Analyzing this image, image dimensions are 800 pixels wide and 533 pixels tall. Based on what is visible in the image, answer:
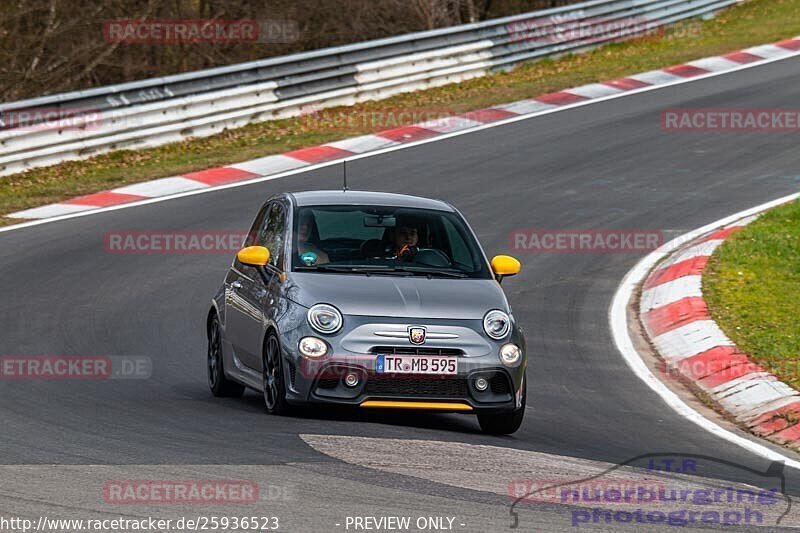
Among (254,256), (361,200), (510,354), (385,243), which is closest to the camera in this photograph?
(510,354)

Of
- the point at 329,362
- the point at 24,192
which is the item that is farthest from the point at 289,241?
the point at 24,192

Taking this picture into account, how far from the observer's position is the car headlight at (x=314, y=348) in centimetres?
874

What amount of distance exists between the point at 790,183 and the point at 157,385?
1078cm

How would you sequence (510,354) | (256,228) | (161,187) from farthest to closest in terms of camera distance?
(161,187)
(256,228)
(510,354)

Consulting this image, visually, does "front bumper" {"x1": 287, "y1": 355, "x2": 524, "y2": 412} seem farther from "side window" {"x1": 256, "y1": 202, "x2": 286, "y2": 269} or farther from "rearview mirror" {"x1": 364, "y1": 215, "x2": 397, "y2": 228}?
"rearview mirror" {"x1": 364, "y1": 215, "x2": 397, "y2": 228}

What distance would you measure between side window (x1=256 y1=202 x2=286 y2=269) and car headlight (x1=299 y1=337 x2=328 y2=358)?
1035 millimetres

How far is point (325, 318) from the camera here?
881cm

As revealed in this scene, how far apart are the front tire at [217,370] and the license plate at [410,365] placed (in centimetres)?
187

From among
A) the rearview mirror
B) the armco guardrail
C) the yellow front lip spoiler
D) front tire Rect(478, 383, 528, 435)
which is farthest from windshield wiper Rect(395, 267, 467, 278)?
the armco guardrail

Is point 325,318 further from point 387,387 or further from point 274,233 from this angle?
point 274,233

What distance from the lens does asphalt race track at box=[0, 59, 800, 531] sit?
7.16m

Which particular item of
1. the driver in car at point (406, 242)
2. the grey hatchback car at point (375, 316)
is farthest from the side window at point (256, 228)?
the driver in car at point (406, 242)

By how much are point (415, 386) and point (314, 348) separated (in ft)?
2.15

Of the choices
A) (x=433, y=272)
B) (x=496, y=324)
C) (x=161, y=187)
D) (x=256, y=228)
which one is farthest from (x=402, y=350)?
(x=161, y=187)
